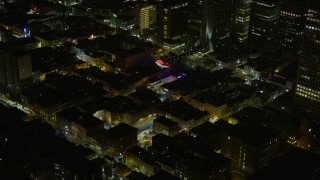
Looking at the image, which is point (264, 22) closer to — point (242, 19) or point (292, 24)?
point (292, 24)

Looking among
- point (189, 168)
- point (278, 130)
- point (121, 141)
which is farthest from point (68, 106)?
point (278, 130)

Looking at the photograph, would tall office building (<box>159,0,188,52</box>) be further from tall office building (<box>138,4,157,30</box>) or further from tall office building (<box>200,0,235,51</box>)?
tall office building (<box>138,4,157,30</box>)

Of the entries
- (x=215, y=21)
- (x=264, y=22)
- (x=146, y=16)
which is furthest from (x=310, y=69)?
(x=146, y=16)

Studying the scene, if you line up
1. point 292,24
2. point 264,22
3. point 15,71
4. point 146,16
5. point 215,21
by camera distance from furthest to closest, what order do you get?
1. point 146,16
2. point 215,21
3. point 264,22
4. point 292,24
5. point 15,71

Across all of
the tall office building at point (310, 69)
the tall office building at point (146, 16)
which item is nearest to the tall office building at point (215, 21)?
the tall office building at point (146, 16)

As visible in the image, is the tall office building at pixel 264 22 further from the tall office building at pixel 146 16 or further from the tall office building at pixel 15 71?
the tall office building at pixel 15 71
